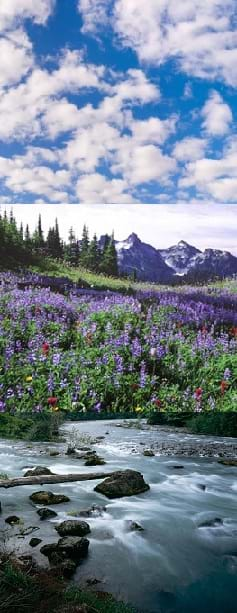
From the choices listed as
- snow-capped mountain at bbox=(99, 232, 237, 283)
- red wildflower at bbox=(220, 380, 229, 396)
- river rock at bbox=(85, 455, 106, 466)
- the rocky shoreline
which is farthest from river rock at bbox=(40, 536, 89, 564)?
snow-capped mountain at bbox=(99, 232, 237, 283)

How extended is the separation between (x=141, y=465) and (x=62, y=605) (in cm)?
322

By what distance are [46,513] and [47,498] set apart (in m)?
0.40

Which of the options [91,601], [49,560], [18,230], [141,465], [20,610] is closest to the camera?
[20,610]

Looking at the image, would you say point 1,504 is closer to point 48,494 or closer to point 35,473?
point 48,494

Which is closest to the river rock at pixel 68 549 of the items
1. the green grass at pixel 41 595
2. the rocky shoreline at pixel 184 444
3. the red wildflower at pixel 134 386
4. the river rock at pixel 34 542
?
the river rock at pixel 34 542

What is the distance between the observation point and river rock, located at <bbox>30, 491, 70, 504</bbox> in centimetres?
470

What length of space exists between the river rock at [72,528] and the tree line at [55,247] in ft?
16.4

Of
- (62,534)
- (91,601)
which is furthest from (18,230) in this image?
(91,601)

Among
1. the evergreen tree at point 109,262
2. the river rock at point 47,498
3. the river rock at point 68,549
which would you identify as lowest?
the river rock at point 47,498

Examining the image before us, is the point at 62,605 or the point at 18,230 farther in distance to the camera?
the point at 18,230

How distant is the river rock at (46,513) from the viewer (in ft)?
14.1

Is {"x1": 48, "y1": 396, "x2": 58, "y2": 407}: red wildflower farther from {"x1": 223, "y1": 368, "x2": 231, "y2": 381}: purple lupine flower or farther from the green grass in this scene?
the green grass

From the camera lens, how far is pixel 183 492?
5.34 metres

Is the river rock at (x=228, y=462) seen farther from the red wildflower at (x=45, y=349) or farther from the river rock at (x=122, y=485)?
the red wildflower at (x=45, y=349)
